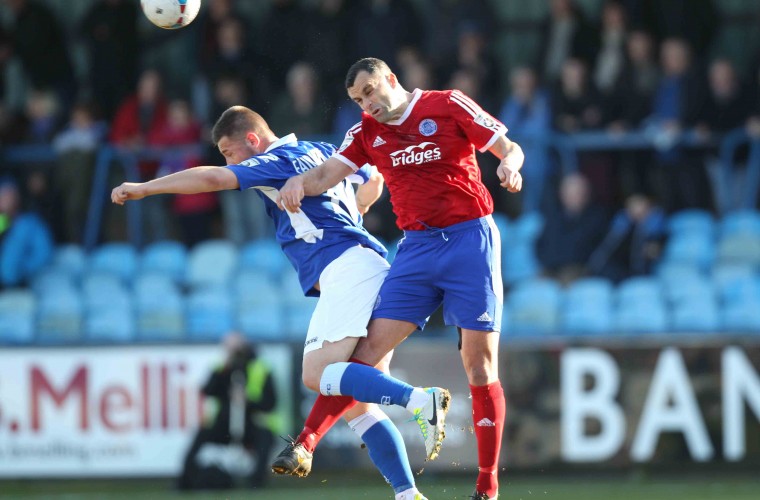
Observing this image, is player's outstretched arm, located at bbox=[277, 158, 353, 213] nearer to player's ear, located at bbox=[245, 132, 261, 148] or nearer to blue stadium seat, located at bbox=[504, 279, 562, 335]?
player's ear, located at bbox=[245, 132, 261, 148]

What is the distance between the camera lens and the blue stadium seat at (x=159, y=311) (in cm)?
1258

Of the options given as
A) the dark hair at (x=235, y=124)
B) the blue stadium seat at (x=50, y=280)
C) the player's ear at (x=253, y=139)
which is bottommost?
the blue stadium seat at (x=50, y=280)

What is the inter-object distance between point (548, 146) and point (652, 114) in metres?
1.04

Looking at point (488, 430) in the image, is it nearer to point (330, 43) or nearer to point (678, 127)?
point (678, 127)

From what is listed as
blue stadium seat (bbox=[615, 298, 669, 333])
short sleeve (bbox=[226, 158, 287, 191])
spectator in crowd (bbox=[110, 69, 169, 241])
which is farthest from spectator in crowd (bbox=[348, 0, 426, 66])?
A: short sleeve (bbox=[226, 158, 287, 191])

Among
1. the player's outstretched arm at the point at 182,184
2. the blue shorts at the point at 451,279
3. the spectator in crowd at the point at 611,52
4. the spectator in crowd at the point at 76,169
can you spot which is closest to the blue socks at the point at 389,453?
the blue shorts at the point at 451,279

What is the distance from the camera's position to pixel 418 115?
7461 mm

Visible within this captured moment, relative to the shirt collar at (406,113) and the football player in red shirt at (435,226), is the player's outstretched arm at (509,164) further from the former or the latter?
the shirt collar at (406,113)

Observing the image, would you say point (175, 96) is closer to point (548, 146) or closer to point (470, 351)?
point (548, 146)

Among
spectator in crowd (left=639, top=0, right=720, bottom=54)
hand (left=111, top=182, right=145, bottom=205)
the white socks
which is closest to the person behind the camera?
hand (left=111, top=182, right=145, bottom=205)

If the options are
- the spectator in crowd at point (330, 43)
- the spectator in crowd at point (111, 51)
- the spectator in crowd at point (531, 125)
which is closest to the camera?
the spectator in crowd at point (531, 125)

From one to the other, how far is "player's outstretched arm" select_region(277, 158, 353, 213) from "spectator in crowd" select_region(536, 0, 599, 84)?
6.77 m

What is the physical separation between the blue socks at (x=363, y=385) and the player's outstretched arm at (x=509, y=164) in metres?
1.19

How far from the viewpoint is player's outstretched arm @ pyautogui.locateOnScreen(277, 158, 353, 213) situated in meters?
7.39
